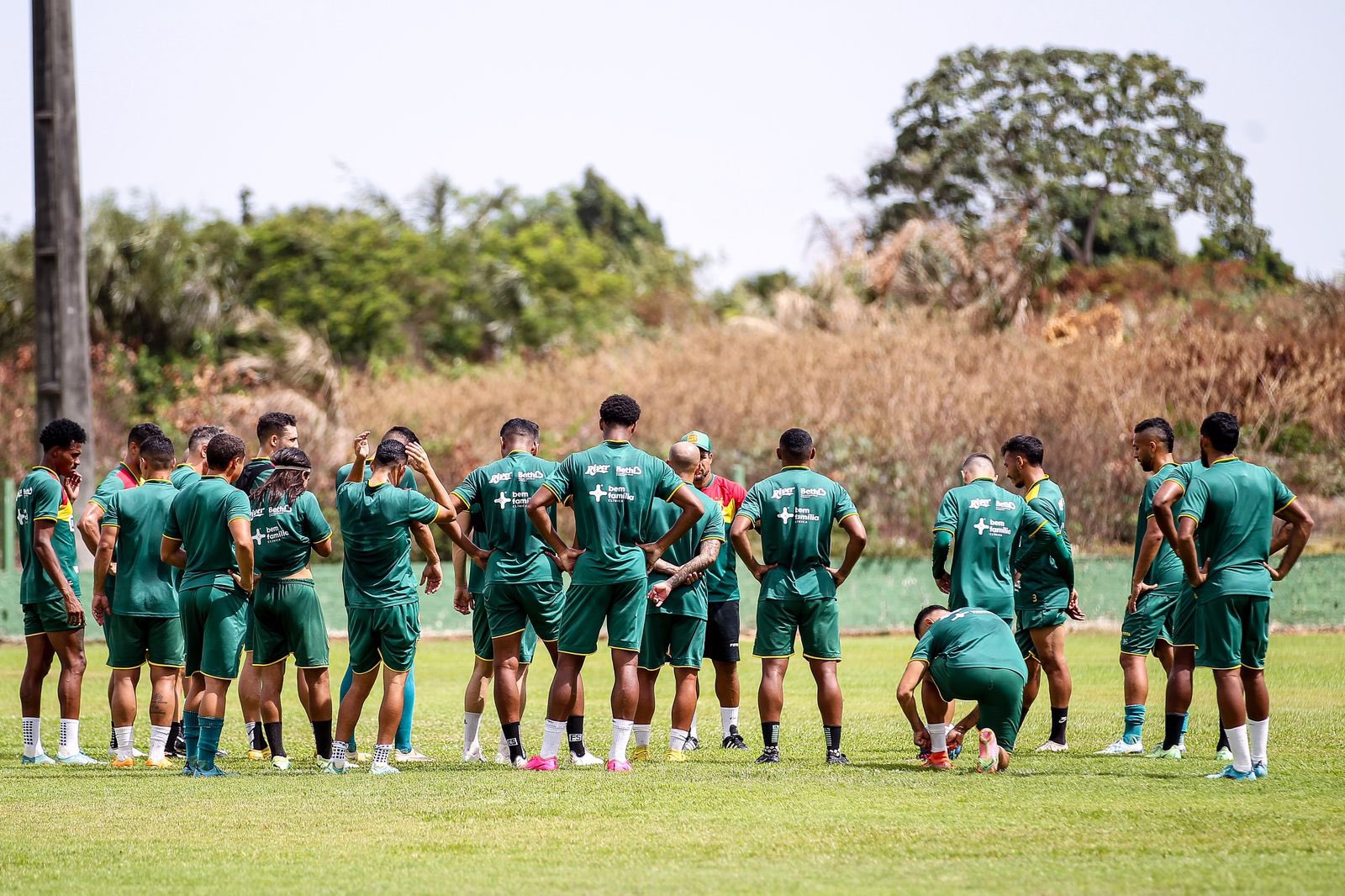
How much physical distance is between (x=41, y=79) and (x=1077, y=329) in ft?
63.2

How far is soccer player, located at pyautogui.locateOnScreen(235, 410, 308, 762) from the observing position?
10.4 metres

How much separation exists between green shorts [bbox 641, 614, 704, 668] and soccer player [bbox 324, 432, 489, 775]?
1.69 m

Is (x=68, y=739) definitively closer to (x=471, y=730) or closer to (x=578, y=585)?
(x=471, y=730)

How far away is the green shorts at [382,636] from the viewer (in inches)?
378

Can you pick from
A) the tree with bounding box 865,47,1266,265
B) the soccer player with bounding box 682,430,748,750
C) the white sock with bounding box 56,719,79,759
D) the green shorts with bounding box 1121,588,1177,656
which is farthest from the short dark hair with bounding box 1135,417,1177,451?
the tree with bounding box 865,47,1266,265

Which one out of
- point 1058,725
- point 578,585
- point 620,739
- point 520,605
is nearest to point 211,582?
point 520,605

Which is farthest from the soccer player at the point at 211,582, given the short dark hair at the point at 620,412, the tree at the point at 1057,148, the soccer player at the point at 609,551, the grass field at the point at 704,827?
the tree at the point at 1057,148

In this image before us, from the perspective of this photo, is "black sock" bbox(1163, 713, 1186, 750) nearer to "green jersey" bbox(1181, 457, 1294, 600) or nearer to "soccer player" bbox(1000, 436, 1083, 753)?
"soccer player" bbox(1000, 436, 1083, 753)

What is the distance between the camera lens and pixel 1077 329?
2970 centimetres

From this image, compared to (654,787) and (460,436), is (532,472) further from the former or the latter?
(460,436)

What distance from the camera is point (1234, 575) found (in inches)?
360

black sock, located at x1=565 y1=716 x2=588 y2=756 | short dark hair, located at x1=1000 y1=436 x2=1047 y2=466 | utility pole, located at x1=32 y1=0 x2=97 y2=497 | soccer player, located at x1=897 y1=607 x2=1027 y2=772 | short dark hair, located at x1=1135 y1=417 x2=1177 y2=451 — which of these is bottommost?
black sock, located at x1=565 y1=716 x2=588 y2=756

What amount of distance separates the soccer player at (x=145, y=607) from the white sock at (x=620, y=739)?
3031 mm

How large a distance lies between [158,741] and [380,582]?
1.99 meters
